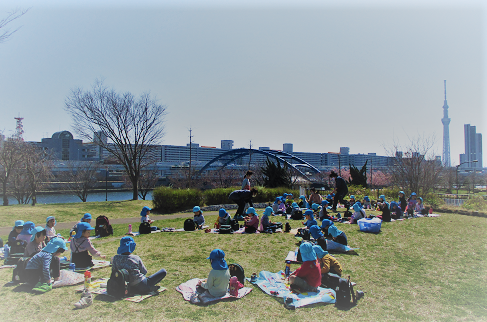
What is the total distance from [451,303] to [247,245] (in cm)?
510

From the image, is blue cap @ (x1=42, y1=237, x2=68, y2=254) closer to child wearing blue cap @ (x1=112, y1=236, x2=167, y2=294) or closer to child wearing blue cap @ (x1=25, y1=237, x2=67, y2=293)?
child wearing blue cap @ (x1=25, y1=237, x2=67, y2=293)

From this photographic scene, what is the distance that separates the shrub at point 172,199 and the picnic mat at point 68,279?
497 inches

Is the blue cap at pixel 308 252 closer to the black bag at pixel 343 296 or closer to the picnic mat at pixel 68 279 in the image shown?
the black bag at pixel 343 296

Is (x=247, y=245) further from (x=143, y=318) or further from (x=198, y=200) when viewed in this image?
(x=198, y=200)

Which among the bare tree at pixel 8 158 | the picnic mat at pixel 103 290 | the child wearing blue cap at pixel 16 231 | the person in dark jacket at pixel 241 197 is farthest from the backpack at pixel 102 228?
the bare tree at pixel 8 158

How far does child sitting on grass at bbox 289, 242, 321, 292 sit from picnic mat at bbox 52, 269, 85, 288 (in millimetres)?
4145

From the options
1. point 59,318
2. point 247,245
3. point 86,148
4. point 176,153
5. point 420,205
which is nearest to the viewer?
point 59,318

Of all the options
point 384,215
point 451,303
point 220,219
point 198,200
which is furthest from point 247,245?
point 198,200

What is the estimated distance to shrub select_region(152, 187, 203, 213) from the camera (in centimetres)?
1809

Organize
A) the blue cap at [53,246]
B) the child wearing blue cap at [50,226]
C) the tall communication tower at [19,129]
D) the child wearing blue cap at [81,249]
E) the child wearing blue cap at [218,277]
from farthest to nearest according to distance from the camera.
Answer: the tall communication tower at [19,129] → the child wearing blue cap at [50,226] → the child wearing blue cap at [81,249] → the blue cap at [53,246] → the child wearing blue cap at [218,277]

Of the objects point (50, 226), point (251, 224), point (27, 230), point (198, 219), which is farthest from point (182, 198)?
point (27, 230)

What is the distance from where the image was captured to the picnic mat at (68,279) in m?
5.18

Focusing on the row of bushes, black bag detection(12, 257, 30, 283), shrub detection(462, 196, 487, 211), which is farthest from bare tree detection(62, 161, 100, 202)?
shrub detection(462, 196, 487, 211)

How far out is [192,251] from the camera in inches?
310
